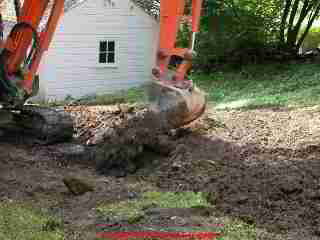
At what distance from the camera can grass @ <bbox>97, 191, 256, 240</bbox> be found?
6156 mm

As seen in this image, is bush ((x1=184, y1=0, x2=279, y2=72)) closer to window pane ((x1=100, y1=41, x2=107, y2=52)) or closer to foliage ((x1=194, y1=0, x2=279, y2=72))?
foliage ((x1=194, y1=0, x2=279, y2=72))

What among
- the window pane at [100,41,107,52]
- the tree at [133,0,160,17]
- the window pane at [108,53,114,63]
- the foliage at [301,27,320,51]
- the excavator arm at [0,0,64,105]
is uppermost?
the excavator arm at [0,0,64,105]

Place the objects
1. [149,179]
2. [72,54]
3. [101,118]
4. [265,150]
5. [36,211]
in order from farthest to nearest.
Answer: [72,54] → [101,118] → [265,150] → [149,179] → [36,211]

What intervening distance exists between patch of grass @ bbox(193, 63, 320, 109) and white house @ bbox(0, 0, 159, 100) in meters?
3.98

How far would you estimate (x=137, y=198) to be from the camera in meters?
7.67

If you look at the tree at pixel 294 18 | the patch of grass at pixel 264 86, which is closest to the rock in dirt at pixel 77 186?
the patch of grass at pixel 264 86

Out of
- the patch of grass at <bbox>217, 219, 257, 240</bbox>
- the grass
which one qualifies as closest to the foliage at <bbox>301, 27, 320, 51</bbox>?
the grass

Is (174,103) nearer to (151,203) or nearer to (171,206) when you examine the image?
(151,203)

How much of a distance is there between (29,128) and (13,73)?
42.8 inches

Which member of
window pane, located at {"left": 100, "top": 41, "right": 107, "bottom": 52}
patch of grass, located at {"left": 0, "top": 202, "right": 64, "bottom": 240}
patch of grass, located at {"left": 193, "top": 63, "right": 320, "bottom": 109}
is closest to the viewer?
patch of grass, located at {"left": 0, "top": 202, "right": 64, "bottom": 240}

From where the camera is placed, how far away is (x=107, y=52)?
923 inches

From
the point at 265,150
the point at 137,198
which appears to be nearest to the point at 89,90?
the point at 265,150

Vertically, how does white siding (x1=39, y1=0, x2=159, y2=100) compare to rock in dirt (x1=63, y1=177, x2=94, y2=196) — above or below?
below

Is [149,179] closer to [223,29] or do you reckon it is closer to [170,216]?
[170,216]
